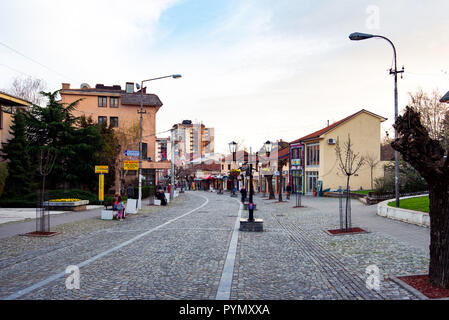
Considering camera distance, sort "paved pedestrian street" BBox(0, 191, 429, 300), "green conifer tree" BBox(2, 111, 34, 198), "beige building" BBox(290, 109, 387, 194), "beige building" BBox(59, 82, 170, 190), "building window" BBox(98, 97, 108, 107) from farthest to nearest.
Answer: "building window" BBox(98, 97, 108, 107) → "beige building" BBox(59, 82, 170, 190) → "beige building" BBox(290, 109, 387, 194) → "green conifer tree" BBox(2, 111, 34, 198) → "paved pedestrian street" BBox(0, 191, 429, 300)

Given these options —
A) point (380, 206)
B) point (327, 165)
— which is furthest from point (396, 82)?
point (327, 165)

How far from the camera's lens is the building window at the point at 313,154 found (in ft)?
152

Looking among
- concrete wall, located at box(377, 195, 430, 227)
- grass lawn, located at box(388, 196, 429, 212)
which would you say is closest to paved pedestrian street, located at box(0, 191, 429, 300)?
concrete wall, located at box(377, 195, 430, 227)

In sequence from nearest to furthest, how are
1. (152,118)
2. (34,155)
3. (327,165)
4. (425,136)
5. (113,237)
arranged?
(425,136) → (113,237) → (34,155) → (327,165) → (152,118)

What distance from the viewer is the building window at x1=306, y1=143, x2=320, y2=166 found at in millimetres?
46466

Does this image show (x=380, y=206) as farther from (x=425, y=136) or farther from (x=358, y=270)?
(x=425, y=136)

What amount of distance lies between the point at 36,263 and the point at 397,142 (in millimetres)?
8017

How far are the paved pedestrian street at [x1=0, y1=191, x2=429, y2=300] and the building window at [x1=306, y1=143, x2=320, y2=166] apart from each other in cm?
3265

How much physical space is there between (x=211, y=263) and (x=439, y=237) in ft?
14.7

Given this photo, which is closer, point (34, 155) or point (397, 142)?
point (397, 142)

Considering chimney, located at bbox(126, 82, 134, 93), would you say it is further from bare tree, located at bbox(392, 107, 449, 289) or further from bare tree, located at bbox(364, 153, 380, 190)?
Result: bare tree, located at bbox(392, 107, 449, 289)

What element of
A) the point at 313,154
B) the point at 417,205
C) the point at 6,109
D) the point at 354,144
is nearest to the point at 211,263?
the point at 417,205

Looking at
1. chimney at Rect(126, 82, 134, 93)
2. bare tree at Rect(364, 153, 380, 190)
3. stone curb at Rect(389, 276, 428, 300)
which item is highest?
chimney at Rect(126, 82, 134, 93)
